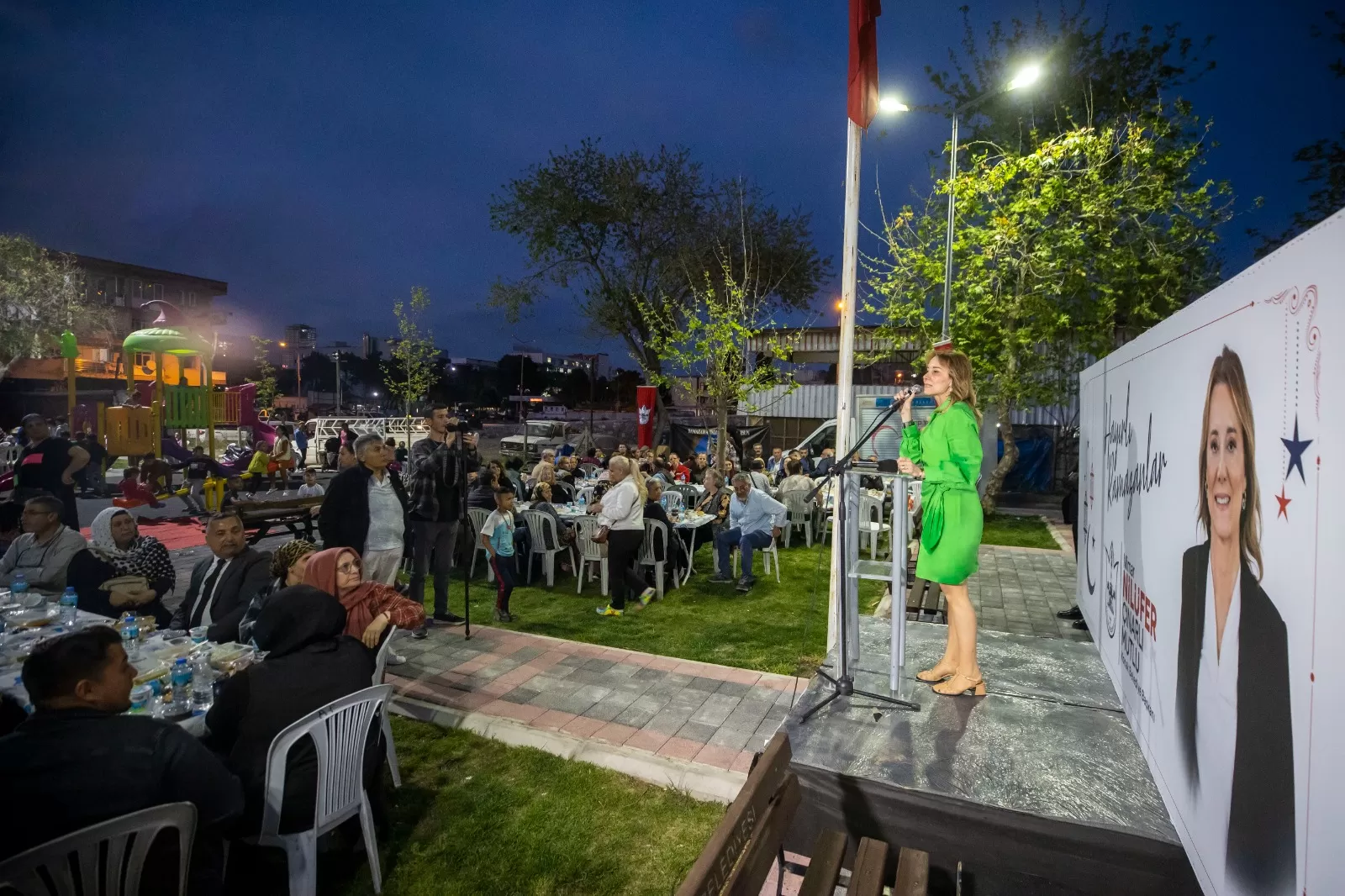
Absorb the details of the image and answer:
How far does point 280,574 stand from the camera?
13.3ft

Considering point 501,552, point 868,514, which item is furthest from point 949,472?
point 868,514

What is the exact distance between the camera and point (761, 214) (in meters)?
24.4

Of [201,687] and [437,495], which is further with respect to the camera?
[437,495]

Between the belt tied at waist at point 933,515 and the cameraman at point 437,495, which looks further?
the cameraman at point 437,495

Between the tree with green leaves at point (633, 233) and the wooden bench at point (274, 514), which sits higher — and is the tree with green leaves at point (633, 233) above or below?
above

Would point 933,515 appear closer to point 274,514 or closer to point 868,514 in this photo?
point 868,514

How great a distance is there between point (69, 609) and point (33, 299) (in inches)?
646

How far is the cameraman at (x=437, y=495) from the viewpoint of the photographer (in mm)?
5984

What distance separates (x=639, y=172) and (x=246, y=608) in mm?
21939

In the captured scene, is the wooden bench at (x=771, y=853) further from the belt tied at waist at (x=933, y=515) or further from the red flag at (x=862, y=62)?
the red flag at (x=862, y=62)

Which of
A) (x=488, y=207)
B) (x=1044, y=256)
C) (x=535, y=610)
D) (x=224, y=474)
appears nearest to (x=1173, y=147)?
(x=1044, y=256)

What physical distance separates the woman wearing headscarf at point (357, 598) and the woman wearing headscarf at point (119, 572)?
7.01 ft

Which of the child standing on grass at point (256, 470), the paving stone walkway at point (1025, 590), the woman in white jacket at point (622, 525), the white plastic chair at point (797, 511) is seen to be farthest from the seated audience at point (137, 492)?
the paving stone walkway at point (1025, 590)

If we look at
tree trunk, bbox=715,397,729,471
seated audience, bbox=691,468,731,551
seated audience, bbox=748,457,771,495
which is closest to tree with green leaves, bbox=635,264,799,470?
tree trunk, bbox=715,397,729,471
